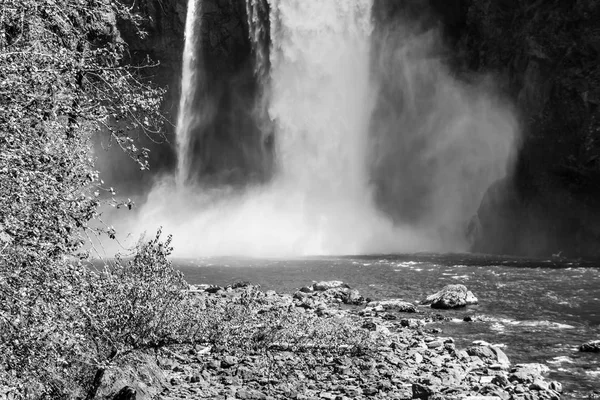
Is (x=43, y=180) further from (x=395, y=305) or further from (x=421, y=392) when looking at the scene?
(x=395, y=305)

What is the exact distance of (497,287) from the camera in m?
23.8

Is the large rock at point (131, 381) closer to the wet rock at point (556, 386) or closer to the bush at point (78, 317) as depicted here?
the bush at point (78, 317)

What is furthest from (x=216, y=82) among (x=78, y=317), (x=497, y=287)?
(x=78, y=317)

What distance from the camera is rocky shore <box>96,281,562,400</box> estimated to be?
876 centimetres

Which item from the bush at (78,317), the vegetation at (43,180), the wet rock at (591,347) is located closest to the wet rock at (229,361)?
the bush at (78,317)

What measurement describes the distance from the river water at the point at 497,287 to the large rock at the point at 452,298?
49cm

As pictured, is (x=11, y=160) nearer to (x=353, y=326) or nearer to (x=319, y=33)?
(x=353, y=326)

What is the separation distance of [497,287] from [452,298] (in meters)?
4.45

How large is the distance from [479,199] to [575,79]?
520 inches

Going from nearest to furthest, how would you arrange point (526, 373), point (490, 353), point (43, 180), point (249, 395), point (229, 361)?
point (43, 180), point (249, 395), point (229, 361), point (526, 373), point (490, 353)

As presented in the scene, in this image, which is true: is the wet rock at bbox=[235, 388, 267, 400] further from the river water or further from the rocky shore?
the river water

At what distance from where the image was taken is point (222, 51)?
186 ft

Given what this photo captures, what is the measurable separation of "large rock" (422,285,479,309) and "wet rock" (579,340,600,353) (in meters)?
6.24

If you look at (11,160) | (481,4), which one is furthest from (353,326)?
(481,4)
